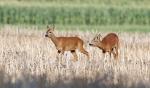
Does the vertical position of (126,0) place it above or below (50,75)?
above

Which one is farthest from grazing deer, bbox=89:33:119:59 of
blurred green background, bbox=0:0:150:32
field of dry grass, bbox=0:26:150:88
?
blurred green background, bbox=0:0:150:32

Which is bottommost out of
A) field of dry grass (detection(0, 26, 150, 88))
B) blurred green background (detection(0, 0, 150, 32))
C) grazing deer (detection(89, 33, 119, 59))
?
field of dry grass (detection(0, 26, 150, 88))

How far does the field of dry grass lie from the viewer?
33.2 feet

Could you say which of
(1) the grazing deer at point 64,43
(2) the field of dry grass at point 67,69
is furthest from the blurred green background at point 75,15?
(1) the grazing deer at point 64,43

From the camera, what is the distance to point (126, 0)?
39375mm

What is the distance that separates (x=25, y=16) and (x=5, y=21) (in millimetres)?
1528

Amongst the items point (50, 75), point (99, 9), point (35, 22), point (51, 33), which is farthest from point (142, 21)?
point (50, 75)

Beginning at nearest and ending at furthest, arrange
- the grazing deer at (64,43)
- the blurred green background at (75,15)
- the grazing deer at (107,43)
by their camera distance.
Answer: the grazing deer at (64,43) < the grazing deer at (107,43) < the blurred green background at (75,15)

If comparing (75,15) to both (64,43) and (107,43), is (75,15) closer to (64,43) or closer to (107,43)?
(107,43)

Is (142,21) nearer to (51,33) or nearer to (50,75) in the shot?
(51,33)

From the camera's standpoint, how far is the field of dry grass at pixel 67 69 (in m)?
10.1

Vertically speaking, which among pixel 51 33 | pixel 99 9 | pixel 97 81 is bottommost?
pixel 97 81

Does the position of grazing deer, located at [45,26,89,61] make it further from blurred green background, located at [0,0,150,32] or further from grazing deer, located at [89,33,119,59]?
blurred green background, located at [0,0,150,32]

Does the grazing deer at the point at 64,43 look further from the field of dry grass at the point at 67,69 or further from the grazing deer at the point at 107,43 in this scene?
the grazing deer at the point at 107,43
